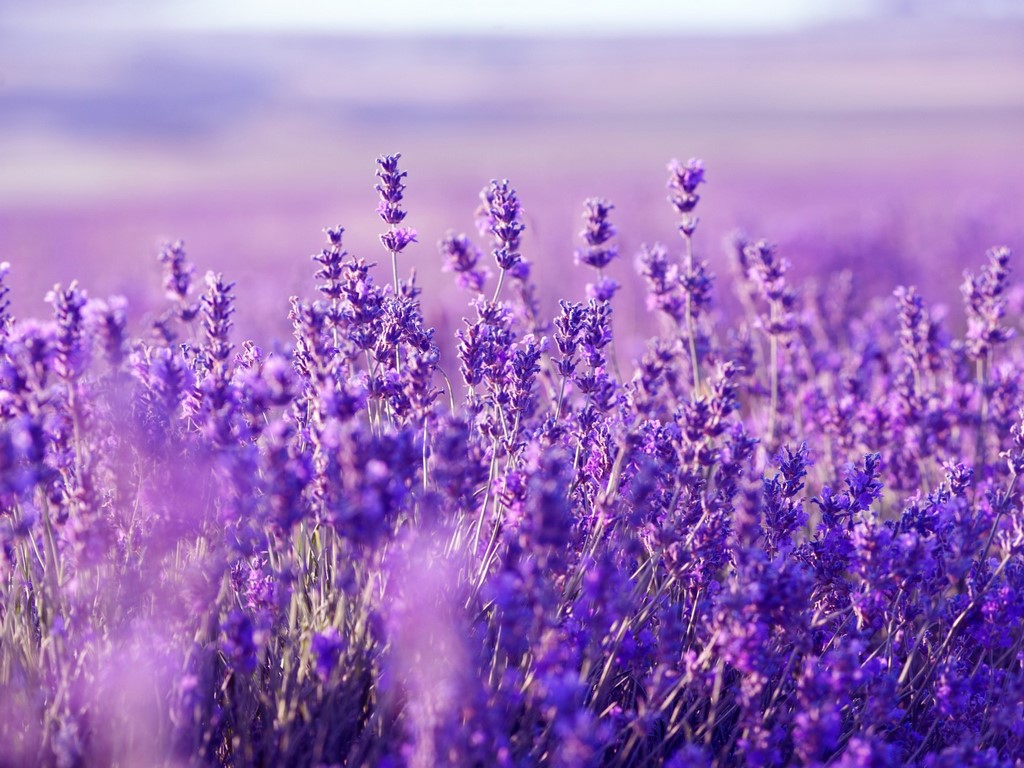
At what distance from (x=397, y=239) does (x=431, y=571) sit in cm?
134

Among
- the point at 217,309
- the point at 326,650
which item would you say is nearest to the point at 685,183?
the point at 217,309

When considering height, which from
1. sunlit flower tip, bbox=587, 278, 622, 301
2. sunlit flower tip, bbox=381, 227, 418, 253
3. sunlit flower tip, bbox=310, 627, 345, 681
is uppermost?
sunlit flower tip, bbox=381, 227, 418, 253

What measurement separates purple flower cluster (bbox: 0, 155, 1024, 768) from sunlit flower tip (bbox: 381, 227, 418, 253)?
1cm

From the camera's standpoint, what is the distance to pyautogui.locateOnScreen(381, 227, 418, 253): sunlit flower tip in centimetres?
302

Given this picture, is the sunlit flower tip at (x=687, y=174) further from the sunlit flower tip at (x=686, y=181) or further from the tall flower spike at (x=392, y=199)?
the tall flower spike at (x=392, y=199)

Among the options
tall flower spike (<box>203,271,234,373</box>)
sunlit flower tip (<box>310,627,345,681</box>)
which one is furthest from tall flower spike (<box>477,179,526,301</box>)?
sunlit flower tip (<box>310,627,345,681</box>)

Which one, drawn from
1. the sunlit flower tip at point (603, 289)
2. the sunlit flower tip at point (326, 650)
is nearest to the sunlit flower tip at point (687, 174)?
the sunlit flower tip at point (603, 289)

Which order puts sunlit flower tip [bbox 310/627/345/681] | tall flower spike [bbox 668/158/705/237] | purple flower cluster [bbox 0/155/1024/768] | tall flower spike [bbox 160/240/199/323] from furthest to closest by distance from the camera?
1. tall flower spike [bbox 668/158/705/237]
2. tall flower spike [bbox 160/240/199/323]
3. sunlit flower tip [bbox 310/627/345/681]
4. purple flower cluster [bbox 0/155/1024/768]

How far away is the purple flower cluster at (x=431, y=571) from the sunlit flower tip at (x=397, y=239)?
1 centimetres

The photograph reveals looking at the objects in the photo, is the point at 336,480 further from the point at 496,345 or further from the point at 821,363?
the point at 821,363

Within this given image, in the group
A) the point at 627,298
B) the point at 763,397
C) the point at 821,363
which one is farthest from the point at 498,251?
the point at 627,298

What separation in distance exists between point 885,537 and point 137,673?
5.25 ft

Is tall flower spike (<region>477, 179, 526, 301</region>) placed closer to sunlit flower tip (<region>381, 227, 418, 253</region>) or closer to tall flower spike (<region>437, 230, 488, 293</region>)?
tall flower spike (<region>437, 230, 488, 293</region>)

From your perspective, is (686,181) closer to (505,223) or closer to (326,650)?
(505,223)
